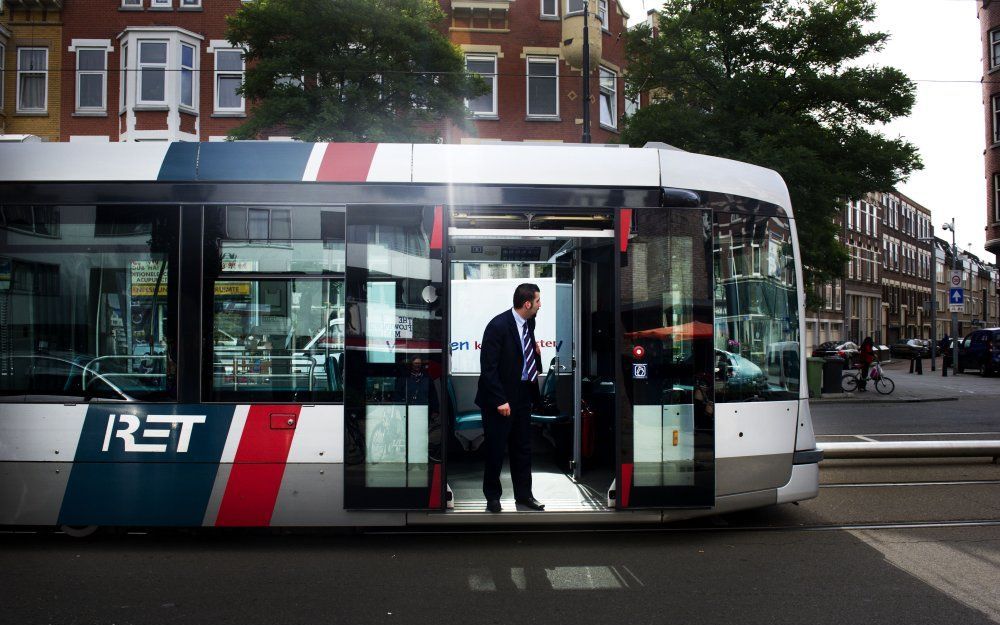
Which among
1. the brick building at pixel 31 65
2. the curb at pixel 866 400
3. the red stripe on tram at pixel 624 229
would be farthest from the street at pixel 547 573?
the brick building at pixel 31 65

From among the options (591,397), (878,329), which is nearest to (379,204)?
(591,397)

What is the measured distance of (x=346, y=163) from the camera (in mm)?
5750

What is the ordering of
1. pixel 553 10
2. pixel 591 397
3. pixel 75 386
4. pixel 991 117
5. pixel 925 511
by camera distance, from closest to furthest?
pixel 75 386
pixel 925 511
pixel 591 397
pixel 553 10
pixel 991 117

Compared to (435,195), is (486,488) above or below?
below

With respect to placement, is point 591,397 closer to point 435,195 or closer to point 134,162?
point 435,195

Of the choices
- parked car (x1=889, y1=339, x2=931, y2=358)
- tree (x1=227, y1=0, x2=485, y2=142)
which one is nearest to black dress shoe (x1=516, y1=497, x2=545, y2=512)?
tree (x1=227, y1=0, x2=485, y2=142)

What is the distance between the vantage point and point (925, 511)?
22.7 feet

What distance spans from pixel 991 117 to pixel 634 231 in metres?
39.0

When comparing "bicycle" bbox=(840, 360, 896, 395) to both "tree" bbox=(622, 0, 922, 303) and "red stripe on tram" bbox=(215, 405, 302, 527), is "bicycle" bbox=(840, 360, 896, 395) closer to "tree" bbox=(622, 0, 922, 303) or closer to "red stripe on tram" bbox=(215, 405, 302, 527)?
"tree" bbox=(622, 0, 922, 303)

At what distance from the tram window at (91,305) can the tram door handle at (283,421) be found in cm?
72

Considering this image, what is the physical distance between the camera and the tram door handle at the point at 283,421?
5562 millimetres

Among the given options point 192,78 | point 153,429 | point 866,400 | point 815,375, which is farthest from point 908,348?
point 153,429

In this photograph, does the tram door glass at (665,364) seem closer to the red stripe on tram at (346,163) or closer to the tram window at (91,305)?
the red stripe on tram at (346,163)

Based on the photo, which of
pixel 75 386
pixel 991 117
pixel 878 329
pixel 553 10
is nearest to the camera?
pixel 75 386
